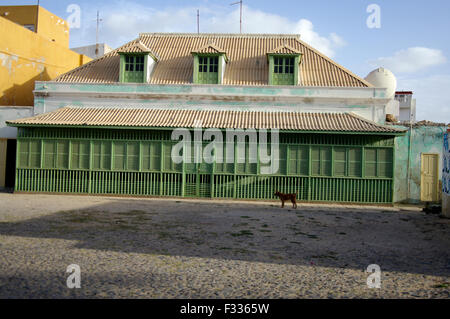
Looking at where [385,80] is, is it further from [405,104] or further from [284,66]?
[405,104]

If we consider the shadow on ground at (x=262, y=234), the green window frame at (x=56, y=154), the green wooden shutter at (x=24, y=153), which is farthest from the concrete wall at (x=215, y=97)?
the shadow on ground at (x=262, y=234)

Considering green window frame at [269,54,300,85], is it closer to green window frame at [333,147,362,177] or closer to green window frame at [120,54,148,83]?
green window frame at [333,147,362,177]

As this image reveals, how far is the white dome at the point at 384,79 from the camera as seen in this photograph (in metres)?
22.5

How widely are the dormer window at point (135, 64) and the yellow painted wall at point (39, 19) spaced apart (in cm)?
1284

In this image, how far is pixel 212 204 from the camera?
14.5m

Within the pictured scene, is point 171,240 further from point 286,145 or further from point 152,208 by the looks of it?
point 286,145

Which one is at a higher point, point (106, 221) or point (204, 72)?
point (204, 72)

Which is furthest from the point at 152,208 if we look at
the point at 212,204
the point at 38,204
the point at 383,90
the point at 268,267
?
the point at 383,90

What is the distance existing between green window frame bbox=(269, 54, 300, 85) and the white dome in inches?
271

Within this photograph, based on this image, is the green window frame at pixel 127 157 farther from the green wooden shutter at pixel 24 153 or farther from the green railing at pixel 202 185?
the green wooden shutter at pixel 24 153

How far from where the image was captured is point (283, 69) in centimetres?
1872

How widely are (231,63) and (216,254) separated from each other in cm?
1498

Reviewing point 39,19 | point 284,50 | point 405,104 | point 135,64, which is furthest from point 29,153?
point 405,104

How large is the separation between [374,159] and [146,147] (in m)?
9.77
